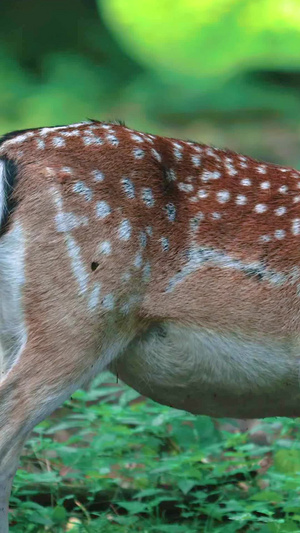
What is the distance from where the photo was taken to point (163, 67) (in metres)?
8.51

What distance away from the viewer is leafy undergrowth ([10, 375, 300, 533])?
4.39 metres

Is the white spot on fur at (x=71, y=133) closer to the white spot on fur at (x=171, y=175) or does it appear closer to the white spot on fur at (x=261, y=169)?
the white spot on fur at (x=171, y=175)

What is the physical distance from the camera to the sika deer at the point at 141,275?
3.57 metres

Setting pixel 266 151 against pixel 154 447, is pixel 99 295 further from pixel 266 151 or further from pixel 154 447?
pixel 266 151

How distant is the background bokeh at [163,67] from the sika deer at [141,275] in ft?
14.7

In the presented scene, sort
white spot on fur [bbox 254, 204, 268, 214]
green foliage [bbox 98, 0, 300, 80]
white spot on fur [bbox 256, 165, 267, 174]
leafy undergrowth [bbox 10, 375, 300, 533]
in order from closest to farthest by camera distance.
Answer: white spot on fur [bbox 254, 204, 268, 214]
white spot on fur [bbox 256, 165, 267, 174]
leafy undergrowth [bbox 10, 375, 300, 533]
green foliage [bbox 98, 0, 300, 80]

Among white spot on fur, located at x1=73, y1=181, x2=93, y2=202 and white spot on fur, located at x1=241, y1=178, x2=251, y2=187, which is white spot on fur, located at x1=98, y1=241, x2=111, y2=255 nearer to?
white spot on fur, located at x1=73, y1=181, x2=93, y2=202

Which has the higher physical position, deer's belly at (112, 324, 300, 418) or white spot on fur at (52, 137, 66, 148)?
white spot on fur at (52, 137, 66, 148)

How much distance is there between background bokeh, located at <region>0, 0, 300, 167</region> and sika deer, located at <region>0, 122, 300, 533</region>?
177 inches

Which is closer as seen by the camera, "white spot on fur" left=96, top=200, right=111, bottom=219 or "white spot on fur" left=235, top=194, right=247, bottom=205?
"white spot on fur" left=96, top=200, right=111, bottom=219

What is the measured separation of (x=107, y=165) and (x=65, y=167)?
0.17m

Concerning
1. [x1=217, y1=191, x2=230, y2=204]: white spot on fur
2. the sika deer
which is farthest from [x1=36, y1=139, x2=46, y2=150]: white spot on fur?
[x1=217, y1=191, x2=230, y2=204]: white spot on fur

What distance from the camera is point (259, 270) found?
3.79m

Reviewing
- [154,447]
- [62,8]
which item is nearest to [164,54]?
[62,8]
